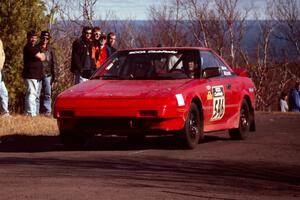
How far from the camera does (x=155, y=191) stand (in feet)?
25.9

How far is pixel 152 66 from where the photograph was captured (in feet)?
41.1

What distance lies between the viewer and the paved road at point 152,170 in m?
7.87

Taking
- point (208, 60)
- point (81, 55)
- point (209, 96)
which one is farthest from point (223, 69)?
point (81, 55)

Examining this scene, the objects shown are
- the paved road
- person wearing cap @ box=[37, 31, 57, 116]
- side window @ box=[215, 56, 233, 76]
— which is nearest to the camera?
the paved road

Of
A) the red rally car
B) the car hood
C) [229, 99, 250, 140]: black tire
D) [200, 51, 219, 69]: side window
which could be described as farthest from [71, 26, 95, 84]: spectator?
the car hood

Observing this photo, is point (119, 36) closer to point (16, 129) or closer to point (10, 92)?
point (10, 92)

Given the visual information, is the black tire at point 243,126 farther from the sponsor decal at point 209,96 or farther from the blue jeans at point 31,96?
the blue jeans at point 31,96

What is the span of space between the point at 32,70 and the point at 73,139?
4655 mm

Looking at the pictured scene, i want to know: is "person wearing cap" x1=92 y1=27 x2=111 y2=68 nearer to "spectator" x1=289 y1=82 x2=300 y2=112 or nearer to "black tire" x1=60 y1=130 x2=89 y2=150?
"black tire" x1=60 y1=130 x2=89 y2=150

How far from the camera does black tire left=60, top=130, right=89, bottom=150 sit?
465 inches

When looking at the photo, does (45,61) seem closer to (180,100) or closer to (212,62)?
(212,62)

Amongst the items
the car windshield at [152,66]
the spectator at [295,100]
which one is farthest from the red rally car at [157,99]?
the spectator at [295,100]

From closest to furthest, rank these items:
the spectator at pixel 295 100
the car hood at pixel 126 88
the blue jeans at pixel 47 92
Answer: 1. the car hood at pixel 126 88
2. the blue jeans at pixel 47 92
3. the spectator at pixel 295 100

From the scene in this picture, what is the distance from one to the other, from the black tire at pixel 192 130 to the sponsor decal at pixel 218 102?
608mm
